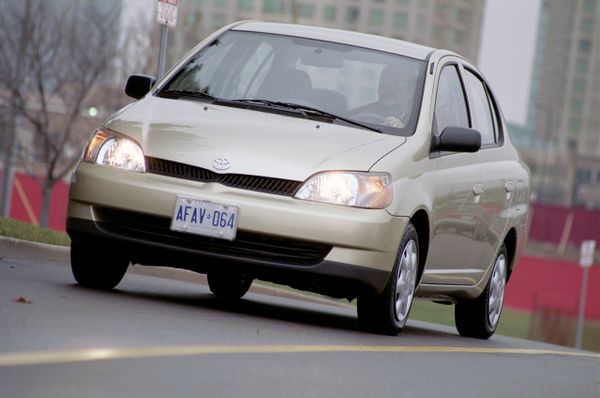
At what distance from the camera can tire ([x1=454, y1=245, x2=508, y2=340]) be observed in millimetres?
11203

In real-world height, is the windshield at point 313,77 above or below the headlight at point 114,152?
above

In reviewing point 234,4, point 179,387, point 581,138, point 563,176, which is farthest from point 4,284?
point 581,138

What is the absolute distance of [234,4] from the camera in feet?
502

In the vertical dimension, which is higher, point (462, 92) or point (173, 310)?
point (462, 92)

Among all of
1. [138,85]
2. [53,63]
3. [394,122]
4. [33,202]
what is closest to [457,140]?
[394,122]

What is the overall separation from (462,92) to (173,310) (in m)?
3.02

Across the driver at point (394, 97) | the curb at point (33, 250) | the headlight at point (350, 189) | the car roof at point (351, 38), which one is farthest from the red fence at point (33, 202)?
the headlight at point (350, 189)

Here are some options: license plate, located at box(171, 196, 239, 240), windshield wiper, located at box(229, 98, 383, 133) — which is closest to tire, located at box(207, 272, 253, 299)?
windshield wiper, located at box(229, 98, 383, 133)

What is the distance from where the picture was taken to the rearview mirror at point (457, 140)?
9.45 meters

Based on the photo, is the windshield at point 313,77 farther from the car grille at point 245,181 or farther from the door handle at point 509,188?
the door handle at point 509,188

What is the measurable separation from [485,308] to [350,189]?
10.1 ft

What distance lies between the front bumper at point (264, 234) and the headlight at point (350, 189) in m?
0.05

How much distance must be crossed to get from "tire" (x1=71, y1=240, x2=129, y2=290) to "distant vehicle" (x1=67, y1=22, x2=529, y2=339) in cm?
1

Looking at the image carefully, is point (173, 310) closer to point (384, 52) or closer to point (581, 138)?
point (384, 52)
